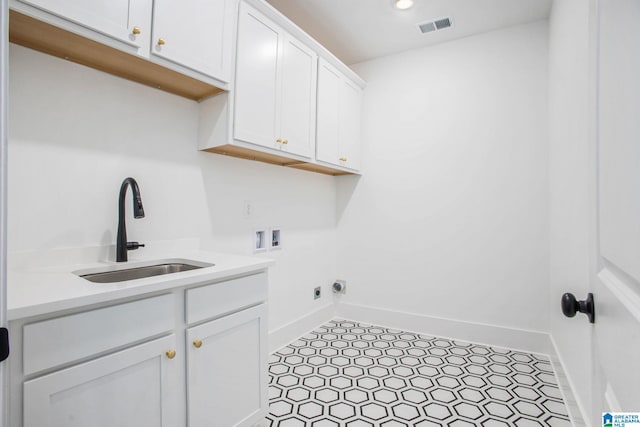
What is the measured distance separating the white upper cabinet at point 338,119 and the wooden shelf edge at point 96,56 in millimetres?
987

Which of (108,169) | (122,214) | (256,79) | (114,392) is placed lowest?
(114,392)

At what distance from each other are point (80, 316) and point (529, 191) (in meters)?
2.84

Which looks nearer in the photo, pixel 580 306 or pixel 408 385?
pixel 580 306

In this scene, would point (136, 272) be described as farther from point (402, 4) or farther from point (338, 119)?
point (402, 4)

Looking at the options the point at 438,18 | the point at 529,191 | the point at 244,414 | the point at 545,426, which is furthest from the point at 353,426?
the point at 438,18

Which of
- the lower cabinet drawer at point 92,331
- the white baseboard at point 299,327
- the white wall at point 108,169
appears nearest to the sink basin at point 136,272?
the white wall at point 108,169

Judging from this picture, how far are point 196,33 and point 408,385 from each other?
224cm

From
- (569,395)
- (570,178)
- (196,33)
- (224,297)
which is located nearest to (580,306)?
(224,297)

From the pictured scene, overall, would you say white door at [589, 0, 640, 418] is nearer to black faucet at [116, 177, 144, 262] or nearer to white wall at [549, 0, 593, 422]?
white wall at [549, 0, 593, 422]

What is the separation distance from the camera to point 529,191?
2.52 metres

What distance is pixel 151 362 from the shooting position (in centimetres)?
110

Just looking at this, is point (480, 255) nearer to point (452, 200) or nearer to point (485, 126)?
point (452, 200)

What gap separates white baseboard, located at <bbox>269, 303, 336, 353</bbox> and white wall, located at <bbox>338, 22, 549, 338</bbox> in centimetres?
28

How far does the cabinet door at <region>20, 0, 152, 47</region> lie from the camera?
1.11 m
